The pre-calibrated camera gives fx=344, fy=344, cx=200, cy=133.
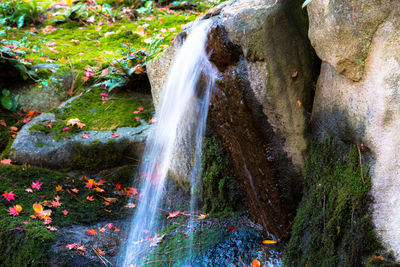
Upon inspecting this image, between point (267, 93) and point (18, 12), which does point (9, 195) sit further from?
point (18, 12)

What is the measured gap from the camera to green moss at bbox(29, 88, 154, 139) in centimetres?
465

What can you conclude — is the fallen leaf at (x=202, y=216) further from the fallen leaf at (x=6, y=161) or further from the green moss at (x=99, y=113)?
the fallen leaf at (x=6, y=161)

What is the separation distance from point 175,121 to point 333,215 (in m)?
1.90

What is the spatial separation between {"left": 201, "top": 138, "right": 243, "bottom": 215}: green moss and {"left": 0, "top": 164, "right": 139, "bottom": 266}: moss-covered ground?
40.8 inches

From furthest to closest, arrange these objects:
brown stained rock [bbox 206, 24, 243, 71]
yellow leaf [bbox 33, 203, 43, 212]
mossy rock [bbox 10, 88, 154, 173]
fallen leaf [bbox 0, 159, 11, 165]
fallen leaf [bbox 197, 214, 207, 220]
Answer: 1. mossy rock [bbox 10, 88, 154, 173]
2. fallen leaf [bbox 0, 159, 11, 165]
3. fallen leaf [bbox 197, 214, 207, 220]
4. yellow leaf [bbox 33, 203, 43, 212]
5. brown stained rock [bbox 206, 24, 243, 71]

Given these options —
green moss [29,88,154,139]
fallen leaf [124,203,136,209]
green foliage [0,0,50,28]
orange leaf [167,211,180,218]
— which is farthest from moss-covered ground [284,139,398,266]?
green foliage [0,0,50,28]

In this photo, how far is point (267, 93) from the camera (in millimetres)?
2783

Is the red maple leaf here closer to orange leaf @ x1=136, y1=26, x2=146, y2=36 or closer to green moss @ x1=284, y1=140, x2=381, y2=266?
green moss @ x1=284, y1=140, x2=381, y2=266

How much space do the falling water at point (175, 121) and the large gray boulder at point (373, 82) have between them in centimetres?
110

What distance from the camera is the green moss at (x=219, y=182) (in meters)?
3.57

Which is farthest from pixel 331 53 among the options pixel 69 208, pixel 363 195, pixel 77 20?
pixel 77 20

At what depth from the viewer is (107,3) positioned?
8.41m

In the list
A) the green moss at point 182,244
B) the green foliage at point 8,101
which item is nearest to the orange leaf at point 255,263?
the green moss at point 182,244

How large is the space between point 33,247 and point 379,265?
2717mm
